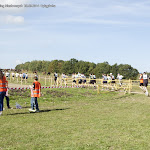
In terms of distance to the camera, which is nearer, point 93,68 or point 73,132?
point 73,132

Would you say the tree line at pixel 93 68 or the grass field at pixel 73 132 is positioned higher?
the tree line at pixel 93 68

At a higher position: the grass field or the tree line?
the tree line

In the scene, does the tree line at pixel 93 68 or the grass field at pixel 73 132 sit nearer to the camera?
the grass field at pixel 73 132

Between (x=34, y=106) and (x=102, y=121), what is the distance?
4.46 m

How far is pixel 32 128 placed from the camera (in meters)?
9.04

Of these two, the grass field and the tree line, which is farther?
the tree line

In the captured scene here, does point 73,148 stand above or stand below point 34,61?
below

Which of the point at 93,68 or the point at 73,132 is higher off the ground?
the point at 93,68

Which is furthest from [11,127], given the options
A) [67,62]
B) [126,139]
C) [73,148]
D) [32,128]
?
[67,62]

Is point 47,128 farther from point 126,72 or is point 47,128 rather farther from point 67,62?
point 67,62

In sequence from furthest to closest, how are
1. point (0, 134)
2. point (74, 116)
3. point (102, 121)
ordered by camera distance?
point (74, 116)
point (102, 121)
point (0, 134)

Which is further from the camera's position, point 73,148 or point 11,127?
point 11,127

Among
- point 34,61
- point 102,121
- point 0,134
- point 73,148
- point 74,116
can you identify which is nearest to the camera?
point 73,148

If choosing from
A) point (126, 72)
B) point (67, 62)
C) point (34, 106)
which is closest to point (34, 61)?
point (67, 62)
